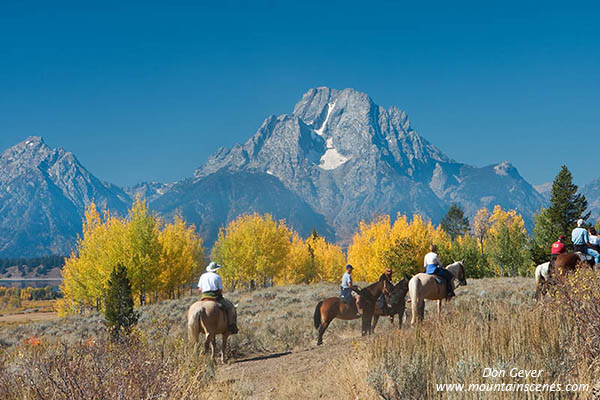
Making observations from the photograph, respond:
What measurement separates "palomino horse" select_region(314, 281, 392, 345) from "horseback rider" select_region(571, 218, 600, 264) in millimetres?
5775

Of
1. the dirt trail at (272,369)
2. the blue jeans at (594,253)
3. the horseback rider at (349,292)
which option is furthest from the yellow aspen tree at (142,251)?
the blue jeans at (594,253)

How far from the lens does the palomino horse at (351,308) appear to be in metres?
14.4

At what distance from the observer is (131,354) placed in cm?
508

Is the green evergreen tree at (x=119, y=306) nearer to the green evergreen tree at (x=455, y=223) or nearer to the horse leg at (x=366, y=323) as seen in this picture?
the horse leg at (x=366, y=323)

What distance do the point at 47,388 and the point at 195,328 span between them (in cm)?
744

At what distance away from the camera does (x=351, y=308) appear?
14.6 metres

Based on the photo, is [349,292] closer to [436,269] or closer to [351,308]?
[351,308]

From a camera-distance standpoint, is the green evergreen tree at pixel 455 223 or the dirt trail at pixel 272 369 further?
the green evergreen tree at pixel 455 223

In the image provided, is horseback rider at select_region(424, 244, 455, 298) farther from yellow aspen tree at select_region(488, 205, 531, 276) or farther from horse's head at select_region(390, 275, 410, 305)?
yellow aspen tree at select_region(488, 205, 531, 276)

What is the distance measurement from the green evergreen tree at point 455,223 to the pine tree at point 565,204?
44.7 meters

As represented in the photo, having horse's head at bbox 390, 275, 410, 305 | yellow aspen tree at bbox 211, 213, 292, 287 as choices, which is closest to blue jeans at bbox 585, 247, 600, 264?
horse's head at bbox 390, 275, 410, 305

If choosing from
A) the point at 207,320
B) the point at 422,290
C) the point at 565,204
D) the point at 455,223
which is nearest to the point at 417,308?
the point at 422,290

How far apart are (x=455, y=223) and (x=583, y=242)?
7437 cm

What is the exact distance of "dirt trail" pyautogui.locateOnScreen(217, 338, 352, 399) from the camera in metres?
8.72
